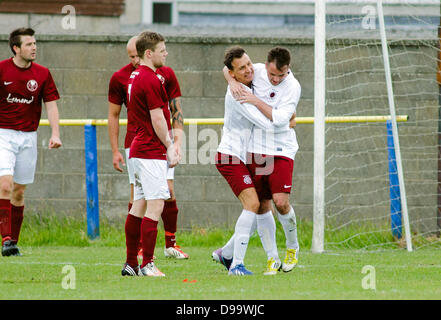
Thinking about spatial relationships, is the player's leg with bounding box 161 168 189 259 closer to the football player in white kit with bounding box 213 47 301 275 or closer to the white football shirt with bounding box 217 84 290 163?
the football player in white kit with bounding box 213 47 301 275

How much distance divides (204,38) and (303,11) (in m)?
7.02

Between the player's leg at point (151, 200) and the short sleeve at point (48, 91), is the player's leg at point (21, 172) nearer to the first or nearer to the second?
the short sleeve at point (48, 91)

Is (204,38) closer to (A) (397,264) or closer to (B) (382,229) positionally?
(B) (382,229)

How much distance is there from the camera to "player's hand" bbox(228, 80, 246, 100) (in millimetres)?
7043

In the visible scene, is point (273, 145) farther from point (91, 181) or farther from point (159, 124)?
point (91, 181)

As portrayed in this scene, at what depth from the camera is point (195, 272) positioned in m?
7.28

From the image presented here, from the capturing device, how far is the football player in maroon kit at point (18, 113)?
8742 mm

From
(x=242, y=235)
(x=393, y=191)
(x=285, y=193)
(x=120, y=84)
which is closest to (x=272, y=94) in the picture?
(x=285, y=193)

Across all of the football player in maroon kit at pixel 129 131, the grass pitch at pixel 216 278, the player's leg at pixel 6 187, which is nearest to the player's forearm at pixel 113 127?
the football player in maroon kit at pixel 129 131

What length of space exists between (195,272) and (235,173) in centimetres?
89

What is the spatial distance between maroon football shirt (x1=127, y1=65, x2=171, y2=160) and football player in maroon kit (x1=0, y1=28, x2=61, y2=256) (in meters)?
2.04

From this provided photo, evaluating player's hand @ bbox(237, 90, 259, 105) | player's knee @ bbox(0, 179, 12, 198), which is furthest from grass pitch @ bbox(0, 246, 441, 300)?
player's hand @ bbox(237, 90, 259, 105)

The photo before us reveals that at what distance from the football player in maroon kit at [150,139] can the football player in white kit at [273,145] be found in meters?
0.71
